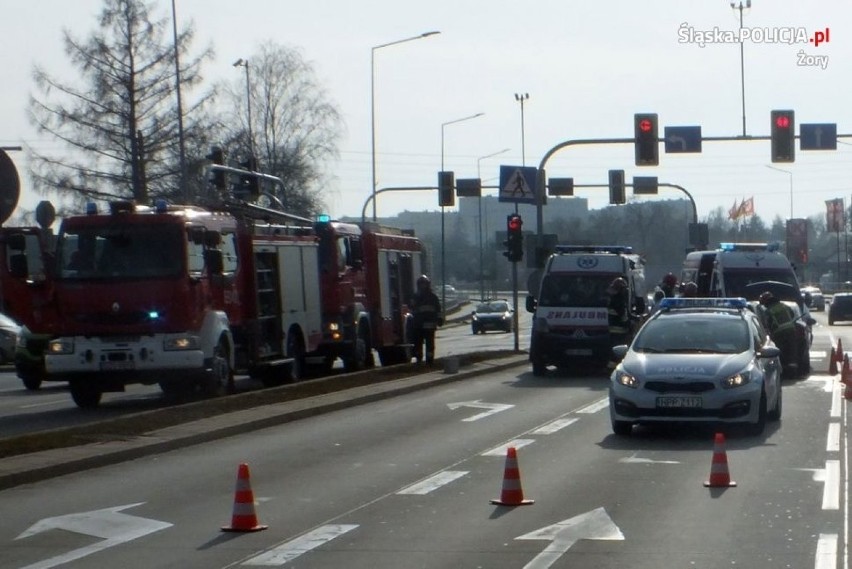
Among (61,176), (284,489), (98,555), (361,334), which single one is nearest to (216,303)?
(361,334)

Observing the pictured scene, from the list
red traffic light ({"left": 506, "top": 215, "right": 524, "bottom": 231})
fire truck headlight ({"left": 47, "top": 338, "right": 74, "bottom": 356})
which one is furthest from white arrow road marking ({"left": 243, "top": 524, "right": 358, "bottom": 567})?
red traffic light ({"left": 506, "top": 215, "right": 524, "bottom": 231})

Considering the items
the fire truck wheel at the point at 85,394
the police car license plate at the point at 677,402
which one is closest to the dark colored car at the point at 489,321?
the fire truck wheel at the point at 85,394

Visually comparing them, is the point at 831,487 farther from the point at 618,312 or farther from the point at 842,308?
the point at 842,308

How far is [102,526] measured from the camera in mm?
10828

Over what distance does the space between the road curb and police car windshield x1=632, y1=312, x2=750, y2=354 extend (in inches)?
192

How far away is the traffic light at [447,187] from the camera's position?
4150 cm

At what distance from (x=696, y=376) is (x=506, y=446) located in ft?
7.42

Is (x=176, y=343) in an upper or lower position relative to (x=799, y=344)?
upper

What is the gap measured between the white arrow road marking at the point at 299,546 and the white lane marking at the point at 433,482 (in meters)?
1.84

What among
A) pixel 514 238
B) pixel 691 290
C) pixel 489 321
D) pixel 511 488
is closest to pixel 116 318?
pixel 511 488

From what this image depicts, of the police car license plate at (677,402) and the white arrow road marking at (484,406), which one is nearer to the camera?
the police car license plate at (677,402)

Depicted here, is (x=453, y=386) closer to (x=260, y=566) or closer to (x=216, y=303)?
(x=216, y=303)

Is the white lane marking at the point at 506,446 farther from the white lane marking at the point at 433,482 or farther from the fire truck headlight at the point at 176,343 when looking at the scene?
the fire truck headlight at the point at 176,343

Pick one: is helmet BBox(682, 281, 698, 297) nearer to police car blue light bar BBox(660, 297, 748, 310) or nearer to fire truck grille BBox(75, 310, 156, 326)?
police car blue light bar BBox(660, 297, 748, 310)
